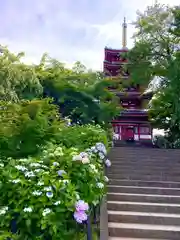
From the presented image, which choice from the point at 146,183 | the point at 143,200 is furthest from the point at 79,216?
the point at 146,183

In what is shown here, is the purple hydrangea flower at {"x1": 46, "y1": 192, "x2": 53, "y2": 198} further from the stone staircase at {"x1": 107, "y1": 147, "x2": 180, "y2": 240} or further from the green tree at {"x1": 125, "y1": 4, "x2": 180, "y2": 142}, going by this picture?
the green tree at {"x1": 125, "y1": 4, "x2": 180, "y2": 142}

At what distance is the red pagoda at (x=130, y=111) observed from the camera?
23406 mm

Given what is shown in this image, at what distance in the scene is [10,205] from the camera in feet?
7.41

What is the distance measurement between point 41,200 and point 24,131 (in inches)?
64.9

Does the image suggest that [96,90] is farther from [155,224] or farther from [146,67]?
[155,224]

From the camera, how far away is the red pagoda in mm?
23406

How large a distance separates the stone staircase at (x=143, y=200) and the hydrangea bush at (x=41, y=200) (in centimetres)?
258

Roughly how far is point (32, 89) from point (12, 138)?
21.2 feet

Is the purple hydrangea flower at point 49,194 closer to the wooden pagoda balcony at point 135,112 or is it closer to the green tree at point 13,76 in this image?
the green tree at point 13,76

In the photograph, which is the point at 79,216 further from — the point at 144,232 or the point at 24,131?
the point at 144,232

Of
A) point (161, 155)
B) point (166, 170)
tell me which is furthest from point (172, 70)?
point (166, 170)

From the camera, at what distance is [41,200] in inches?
87.2

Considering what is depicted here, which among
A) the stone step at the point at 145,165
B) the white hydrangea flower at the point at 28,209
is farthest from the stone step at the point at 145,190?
the white hydrangea flower at the point at 28,209

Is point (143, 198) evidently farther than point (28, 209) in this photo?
Yes
